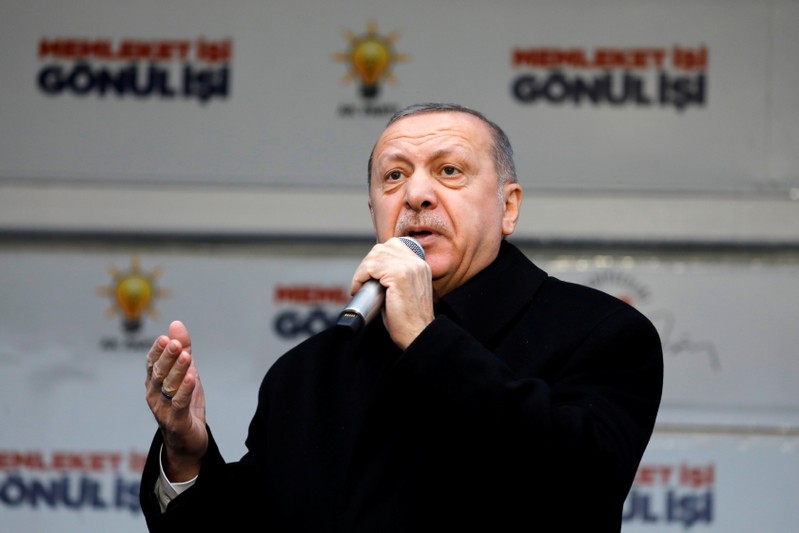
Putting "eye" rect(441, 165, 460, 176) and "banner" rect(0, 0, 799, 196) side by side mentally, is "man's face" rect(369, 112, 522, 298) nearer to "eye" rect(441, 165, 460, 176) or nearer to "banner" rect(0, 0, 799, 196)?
"eye" rect(441, 165, 460, 176)

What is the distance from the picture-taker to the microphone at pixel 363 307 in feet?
5.98

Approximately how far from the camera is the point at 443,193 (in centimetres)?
229

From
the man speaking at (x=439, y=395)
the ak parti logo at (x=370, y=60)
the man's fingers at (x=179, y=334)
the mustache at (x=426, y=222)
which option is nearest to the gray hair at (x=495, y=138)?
the man speaking at (x=439, y=395)

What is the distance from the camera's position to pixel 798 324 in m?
4.45

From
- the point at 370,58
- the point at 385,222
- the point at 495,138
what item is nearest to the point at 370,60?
the point at 370,58

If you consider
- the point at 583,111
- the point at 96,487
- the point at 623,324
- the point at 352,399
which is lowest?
the point at 96,487

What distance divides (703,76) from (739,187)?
17.8 inches

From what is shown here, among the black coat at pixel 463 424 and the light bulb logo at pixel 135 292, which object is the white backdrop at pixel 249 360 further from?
the black coat at pixel 463 424

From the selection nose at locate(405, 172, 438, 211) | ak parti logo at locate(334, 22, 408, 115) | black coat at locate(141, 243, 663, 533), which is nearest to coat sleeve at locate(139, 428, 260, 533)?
black coat at locate(141, 243, 663, 533)

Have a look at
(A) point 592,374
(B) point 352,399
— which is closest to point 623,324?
(A) point 592,374

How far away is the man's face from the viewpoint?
226 cm

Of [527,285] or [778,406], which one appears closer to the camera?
[527,285]

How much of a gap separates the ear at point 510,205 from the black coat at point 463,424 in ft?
0.32

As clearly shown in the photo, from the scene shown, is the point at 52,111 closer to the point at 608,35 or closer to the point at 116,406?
the point at 116,406
